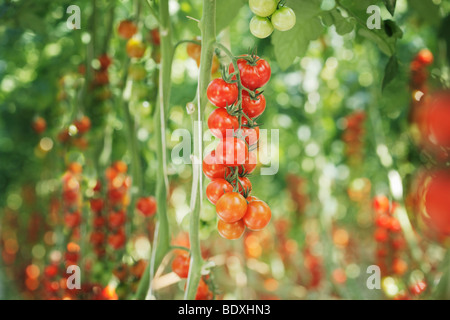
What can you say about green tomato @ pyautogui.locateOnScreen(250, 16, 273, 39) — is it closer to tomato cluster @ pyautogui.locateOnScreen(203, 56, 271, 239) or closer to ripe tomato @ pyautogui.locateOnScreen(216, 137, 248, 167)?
tomato cluster @ pyautogui.locateOnScreen(203, 56, 271, 239)

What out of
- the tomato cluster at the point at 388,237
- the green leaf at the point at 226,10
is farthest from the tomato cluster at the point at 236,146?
the tomato cluster at the point at 388,237

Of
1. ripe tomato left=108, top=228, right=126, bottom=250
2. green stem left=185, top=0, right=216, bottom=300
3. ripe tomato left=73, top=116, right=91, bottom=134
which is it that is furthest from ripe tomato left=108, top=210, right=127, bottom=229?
green stem left=185, top=0, right=216, bottom=300

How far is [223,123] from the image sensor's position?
19.8 inches

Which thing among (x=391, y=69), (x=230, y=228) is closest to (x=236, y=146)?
(x=230, y=228)

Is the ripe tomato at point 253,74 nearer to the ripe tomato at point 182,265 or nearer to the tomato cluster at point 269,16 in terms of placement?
the tomato cluster at point 269,16

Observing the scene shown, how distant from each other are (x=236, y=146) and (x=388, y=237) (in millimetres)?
1192

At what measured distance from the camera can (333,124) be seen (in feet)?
6.35

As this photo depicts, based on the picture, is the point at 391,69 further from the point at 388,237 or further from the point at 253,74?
the point at 388,237

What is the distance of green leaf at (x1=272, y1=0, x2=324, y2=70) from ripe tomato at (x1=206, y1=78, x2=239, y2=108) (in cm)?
20

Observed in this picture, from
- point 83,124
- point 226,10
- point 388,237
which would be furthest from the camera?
point 388,237

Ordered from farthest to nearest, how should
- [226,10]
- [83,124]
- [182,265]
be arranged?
1. [83,124]
2. [182,265]
3. [226,10]

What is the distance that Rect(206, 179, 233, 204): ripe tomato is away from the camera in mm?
526
